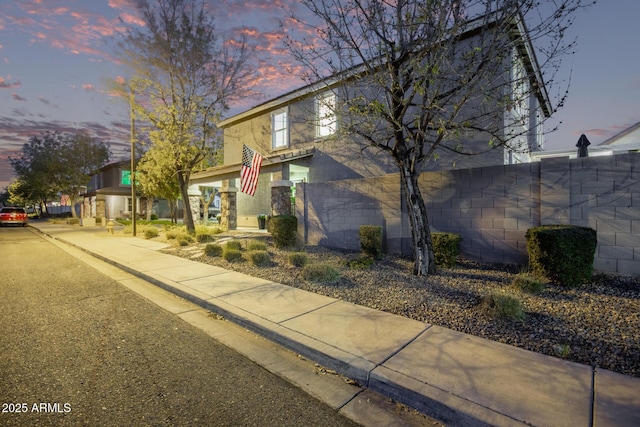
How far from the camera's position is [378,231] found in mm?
8727

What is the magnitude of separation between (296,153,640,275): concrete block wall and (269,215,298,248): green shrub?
5.14 feet

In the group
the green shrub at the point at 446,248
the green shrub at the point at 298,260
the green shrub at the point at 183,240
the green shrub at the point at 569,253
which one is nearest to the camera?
the green shrub at the point at 569,253

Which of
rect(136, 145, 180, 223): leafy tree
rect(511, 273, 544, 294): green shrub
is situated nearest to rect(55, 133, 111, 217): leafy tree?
rect(136, 145, 180, 223): leafy tree

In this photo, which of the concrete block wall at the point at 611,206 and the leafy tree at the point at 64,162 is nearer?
the concrete block wall at the point at 611,206

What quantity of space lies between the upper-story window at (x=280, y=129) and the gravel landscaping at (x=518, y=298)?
31.9 ft

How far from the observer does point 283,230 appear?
10.9 meters

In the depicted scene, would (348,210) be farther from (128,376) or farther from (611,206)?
(128,376)

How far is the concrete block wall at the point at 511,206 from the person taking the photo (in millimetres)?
6031

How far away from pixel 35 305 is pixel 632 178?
36.3 ft

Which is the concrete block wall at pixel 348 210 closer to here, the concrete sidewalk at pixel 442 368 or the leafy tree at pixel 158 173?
the concrete sidewalk at pixel 442 368

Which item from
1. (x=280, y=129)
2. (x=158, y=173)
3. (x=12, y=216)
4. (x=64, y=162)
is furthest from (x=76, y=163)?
(x=280, y=129)

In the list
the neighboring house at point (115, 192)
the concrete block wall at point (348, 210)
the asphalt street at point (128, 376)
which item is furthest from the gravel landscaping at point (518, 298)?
the neighboring house at point (115, 192)

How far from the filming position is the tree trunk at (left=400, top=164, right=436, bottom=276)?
697 centimetres

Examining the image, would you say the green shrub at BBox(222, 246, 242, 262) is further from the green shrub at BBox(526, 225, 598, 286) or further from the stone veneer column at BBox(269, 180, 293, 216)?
the green shrub at BBox(526, 225, 598, 286)
